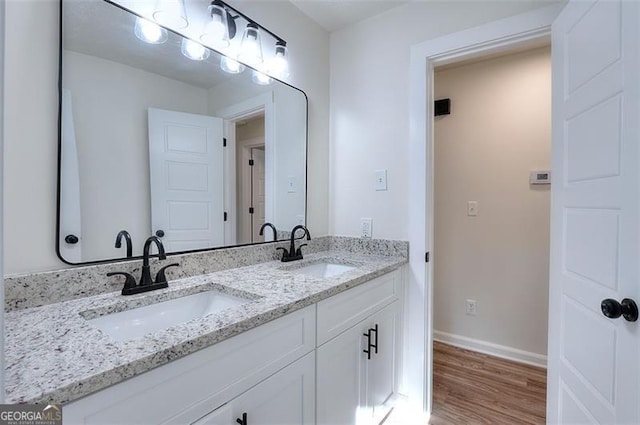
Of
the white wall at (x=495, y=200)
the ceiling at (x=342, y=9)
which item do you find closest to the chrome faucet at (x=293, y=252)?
the ceiling at (x=342, y=9)

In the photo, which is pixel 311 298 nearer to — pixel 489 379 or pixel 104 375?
pixel 104 375

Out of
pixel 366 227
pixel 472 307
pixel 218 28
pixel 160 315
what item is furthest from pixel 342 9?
pixel 472 307

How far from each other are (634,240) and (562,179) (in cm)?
47

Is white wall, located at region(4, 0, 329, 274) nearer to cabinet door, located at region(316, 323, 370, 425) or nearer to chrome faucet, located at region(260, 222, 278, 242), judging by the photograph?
chrome faucet, located at region(260, 222, 278, 242)

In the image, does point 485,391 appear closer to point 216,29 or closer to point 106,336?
point 106,336

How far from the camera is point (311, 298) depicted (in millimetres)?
1070

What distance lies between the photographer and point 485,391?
1.95m

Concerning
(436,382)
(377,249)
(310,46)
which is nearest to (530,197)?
(377,249)

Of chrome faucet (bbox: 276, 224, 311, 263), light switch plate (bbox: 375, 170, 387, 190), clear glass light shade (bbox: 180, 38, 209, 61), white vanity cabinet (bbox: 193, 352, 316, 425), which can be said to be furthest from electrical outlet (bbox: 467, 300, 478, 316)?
clear glass light shade (bbox: 180, 38, 209, 61)

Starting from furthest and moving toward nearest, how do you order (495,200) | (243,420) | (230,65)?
1. (495,200)
2. (230,65)
3. (243,420)

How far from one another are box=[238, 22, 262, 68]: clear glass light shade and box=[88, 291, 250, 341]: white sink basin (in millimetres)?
1154

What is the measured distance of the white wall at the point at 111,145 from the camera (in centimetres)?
103

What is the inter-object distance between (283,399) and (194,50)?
4.67 ft

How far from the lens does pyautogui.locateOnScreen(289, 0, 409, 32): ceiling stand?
5.83ft
